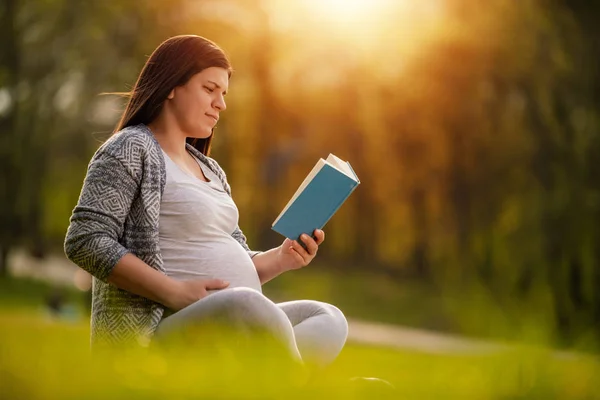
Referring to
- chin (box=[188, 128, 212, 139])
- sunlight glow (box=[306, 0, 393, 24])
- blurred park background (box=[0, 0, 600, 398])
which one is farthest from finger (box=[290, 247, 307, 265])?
sunlight glow (box=[306, 0, 393, 24])

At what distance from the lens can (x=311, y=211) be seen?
2.84 meters

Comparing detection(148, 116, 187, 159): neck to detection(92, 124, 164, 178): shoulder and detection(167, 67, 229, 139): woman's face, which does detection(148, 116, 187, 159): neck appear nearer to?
detection(167, 67, 229, 139): woman's face

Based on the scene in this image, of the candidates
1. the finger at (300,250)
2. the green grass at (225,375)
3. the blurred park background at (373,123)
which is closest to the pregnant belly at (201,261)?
the finger at (300,250)

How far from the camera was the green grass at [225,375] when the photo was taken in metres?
1.19

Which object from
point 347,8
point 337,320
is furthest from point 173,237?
point 347,8

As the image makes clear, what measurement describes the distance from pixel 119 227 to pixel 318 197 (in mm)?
592

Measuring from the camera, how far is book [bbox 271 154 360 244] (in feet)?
9.02

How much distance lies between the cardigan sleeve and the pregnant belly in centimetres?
18

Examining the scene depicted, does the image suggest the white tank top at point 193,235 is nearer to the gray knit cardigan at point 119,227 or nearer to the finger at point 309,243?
the gray knit cardigan at point 119,227

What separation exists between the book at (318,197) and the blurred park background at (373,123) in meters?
7.70

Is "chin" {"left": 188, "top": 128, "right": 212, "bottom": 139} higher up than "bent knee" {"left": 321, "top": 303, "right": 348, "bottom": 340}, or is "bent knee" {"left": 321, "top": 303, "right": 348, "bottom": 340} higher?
"chin" {"left": 188, "top": 128, "right": 212, "bottom": 139}

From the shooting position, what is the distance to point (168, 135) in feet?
9.59

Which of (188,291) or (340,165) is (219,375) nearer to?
(188,291)

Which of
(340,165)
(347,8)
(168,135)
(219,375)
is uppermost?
(347,8)
